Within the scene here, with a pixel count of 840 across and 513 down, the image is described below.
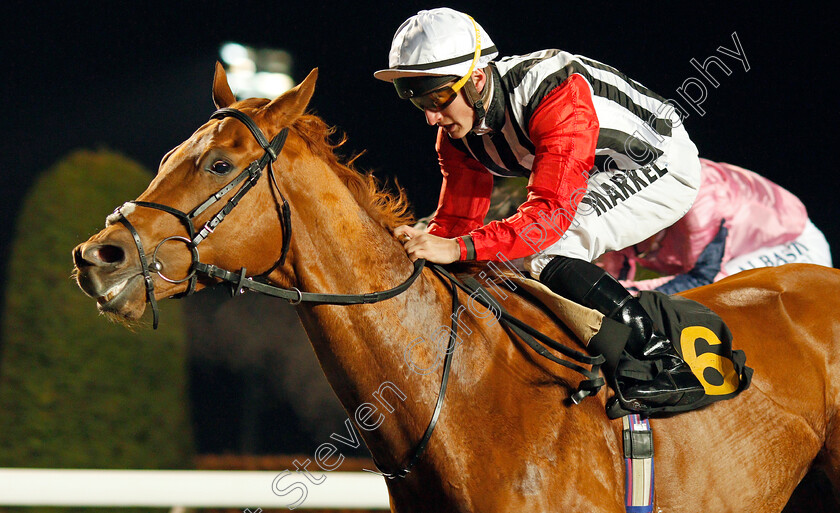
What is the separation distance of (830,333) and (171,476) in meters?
2.67

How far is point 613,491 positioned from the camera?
1.68m

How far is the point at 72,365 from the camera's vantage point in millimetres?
3969

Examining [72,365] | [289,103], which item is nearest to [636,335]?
[289,103]

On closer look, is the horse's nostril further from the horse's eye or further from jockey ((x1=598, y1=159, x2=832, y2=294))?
jockey ((x1=598, y1=159, x2=832, y2=294))

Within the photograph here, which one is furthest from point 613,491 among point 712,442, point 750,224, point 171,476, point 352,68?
point 352,68

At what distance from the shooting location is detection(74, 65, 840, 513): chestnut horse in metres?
1.53

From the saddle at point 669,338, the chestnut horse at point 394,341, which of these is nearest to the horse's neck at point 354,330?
the chestnut horse at point 394,341

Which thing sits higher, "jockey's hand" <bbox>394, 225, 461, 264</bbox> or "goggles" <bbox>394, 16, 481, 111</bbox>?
"goggles" <bbox>394, 16, 481, 111</bbox>

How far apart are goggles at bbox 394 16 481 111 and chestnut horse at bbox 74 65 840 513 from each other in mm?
268

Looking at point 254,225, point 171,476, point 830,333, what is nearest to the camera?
point 254,225

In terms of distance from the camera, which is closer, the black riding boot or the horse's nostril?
the horse's nostril

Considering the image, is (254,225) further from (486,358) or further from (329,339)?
(486,358)

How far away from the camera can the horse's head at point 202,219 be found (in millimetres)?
1459

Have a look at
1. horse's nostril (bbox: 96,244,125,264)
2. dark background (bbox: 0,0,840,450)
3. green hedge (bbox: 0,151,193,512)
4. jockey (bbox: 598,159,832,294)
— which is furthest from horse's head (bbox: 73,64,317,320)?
dark background (bbox: 0,0,840,450)
